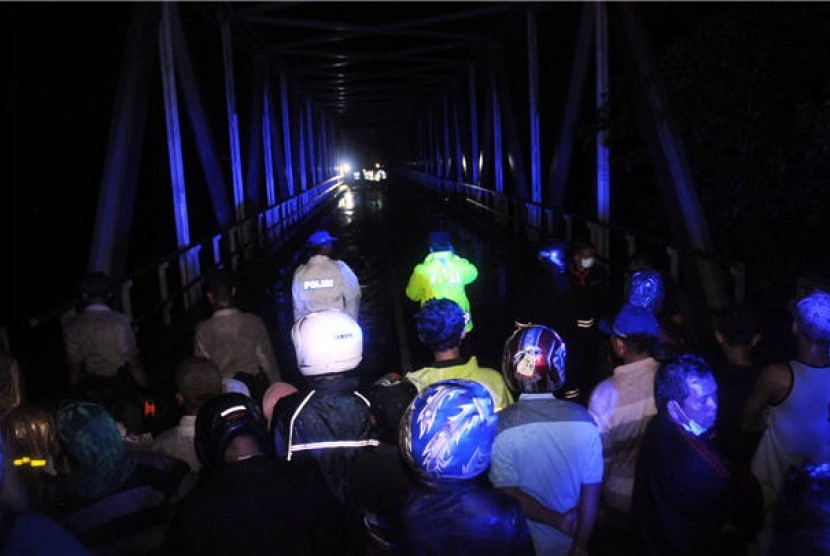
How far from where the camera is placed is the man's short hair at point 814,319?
357cm

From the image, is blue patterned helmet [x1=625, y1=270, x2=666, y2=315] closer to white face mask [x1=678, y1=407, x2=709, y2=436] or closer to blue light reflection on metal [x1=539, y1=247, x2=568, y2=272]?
blue light reflection on metal [x1=539, y1=247, x2=568, y2=272]

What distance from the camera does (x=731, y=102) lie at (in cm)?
978

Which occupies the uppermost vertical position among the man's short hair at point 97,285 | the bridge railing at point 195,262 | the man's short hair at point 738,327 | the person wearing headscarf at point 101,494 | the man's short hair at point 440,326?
the man's short hair at point 440,326

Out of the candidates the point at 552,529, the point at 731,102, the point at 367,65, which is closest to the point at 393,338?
the point at 731,102

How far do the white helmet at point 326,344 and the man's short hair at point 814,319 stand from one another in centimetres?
198

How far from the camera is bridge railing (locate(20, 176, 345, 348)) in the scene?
347 inches

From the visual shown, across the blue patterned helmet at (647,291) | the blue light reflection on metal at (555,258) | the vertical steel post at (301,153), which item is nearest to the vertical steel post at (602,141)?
the blue light reflection on metal at (555,258)

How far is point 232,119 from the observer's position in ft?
59.1

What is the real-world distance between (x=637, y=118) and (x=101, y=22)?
45.7 meters

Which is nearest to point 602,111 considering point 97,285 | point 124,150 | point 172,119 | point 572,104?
point 572,104

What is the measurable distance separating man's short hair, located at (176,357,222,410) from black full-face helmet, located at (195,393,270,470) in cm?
83

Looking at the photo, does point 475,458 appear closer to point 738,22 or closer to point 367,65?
point 738,22

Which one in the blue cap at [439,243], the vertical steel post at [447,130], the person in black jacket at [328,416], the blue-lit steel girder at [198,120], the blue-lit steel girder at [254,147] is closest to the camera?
the person in black jacket at [328,416]

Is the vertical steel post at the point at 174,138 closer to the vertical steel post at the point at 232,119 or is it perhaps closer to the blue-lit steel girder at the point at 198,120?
the blue-lit steel girder at the point at 198,120
